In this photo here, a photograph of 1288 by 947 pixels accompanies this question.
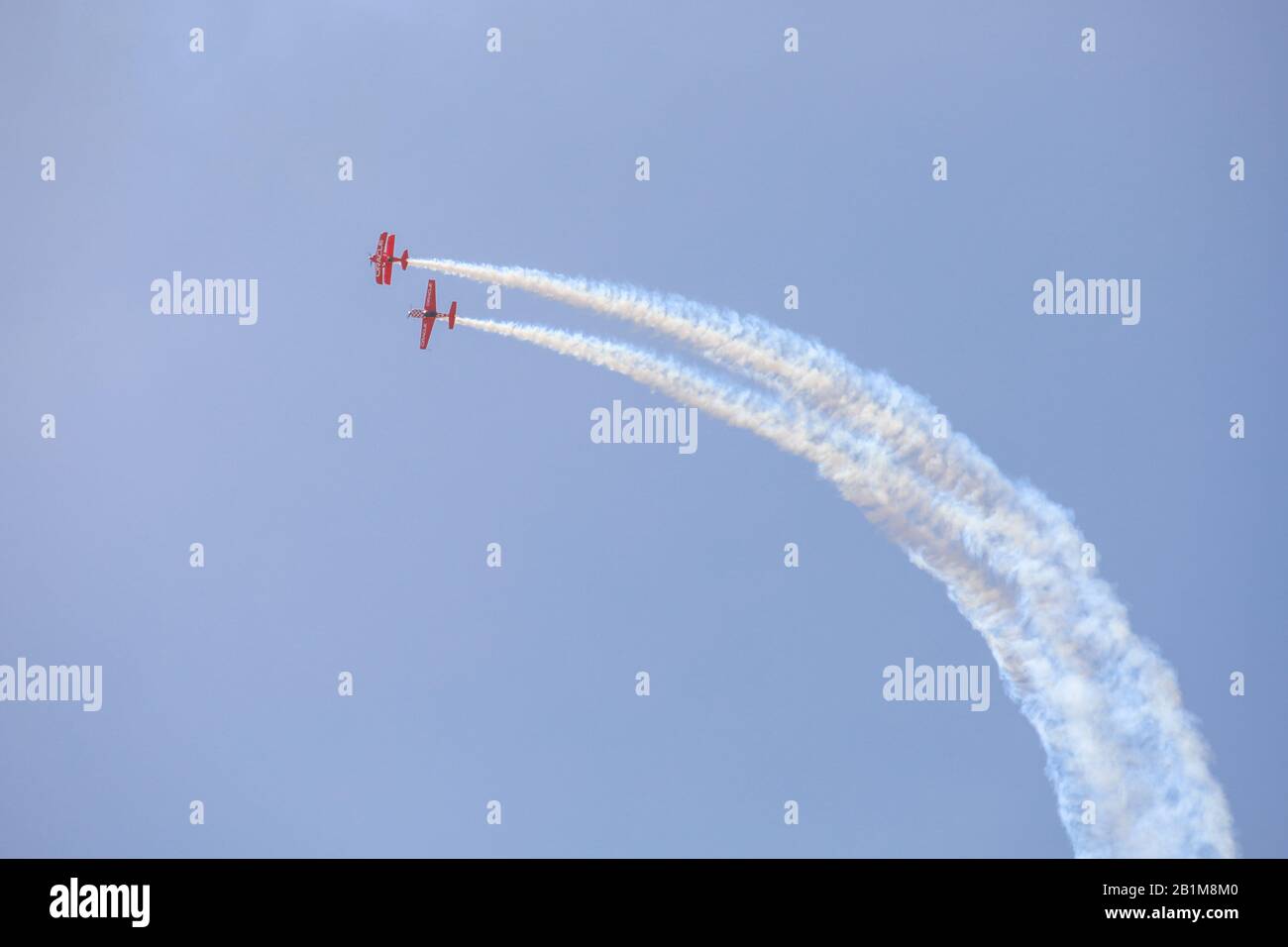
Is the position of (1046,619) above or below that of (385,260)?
below

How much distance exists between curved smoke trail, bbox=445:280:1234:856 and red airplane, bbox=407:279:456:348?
18.5 feet

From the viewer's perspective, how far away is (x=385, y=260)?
35312 mm

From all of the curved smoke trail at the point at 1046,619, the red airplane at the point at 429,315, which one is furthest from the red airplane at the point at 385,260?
the curved smoke trail at the point at 1046,619

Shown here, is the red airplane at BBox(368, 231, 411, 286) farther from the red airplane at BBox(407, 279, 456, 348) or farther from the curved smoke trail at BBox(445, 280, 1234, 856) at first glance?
the curved smoke trail at BBox(445, 280, 1234, 856)

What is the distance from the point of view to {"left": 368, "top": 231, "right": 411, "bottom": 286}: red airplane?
35.2 m

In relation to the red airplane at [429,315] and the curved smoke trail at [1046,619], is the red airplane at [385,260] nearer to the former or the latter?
the red airplane at [429,315]

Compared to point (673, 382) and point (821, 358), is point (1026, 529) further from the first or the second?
point (673, 382)

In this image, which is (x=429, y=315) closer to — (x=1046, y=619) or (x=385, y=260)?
(x=385, y=260)

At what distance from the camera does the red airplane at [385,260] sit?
35.2m

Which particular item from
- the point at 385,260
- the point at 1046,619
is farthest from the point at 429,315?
the point at 1046,619

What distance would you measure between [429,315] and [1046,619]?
47.6 ft

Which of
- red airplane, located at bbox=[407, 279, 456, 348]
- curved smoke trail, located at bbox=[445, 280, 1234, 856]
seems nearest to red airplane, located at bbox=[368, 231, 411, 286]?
red airplane, located at bbox=[407, 279, 456, 348]

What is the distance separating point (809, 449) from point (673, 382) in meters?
3.25

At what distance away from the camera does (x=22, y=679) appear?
38.6 meters
